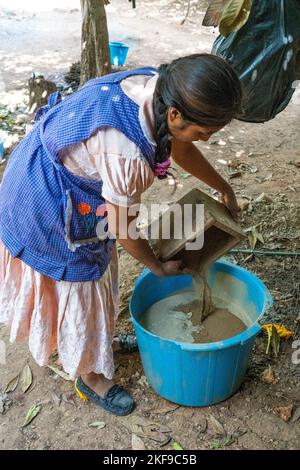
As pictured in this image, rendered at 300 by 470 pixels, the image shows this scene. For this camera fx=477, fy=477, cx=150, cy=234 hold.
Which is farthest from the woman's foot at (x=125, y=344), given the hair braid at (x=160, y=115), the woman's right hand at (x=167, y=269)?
the hair braid at (x=160, y=115)

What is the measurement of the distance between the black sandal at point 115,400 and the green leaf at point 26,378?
0.28m

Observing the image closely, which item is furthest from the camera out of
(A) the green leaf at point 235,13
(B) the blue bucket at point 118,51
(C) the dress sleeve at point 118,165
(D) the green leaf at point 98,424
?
(B) the blue bucket at point 118,51

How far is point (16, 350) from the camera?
7.57ft

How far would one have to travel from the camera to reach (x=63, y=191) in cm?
152

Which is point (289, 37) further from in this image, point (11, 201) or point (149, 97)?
point (11, 201)

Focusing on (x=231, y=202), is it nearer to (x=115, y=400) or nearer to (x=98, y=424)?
A: (x=115, y=400)

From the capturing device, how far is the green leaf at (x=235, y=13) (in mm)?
1846

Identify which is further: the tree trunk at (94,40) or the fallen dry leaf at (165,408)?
the tree trunk at (94,40)

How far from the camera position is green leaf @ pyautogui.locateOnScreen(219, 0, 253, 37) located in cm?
185

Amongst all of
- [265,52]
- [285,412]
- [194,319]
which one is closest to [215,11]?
[265,52]

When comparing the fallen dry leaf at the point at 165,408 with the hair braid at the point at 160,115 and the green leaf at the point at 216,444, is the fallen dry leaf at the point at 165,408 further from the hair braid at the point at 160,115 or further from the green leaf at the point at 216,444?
the hair braid at the point at 160,115

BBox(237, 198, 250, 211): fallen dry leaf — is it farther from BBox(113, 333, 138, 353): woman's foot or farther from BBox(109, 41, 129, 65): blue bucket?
BBox(109, 41, 129, 65): blue bucket

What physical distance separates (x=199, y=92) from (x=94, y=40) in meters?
3.33

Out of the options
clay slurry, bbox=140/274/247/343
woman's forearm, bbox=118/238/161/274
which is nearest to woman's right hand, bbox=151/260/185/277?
woman's forearm, bbox=118/238/161/274
